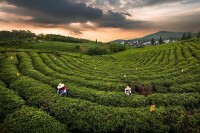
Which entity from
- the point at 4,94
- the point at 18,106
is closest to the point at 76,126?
the point at 18,106

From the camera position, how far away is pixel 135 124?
1172cm

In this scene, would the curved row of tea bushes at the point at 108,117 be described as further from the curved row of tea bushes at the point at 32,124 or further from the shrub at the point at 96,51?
the shrub at the point at 96,51

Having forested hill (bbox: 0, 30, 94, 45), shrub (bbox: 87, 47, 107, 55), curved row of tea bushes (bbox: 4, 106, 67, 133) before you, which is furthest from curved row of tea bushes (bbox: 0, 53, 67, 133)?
forested hill (bbox: 0, 30, 94, 45)

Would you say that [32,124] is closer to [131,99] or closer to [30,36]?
[131,99]

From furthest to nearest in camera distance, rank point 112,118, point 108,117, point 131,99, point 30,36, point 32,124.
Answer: point 30,36
point 131,99
point 108,117
point 112,118
point 32,124

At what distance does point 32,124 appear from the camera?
38.9 ft

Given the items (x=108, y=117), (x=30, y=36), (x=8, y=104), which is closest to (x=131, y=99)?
(x=108, y=117)

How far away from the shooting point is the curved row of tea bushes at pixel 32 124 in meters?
11.5

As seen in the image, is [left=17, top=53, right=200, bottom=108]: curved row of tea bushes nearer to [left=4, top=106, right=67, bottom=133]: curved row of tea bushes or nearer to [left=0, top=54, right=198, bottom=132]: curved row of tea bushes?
[left=0, top=54, right=198, bottom=132]: curved row of tea bushes

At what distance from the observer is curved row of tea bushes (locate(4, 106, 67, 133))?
37.8 ft

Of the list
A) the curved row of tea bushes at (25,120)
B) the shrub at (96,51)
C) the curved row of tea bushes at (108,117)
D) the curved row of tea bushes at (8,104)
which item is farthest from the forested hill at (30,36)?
the curved row of tea bushes at (108,117)

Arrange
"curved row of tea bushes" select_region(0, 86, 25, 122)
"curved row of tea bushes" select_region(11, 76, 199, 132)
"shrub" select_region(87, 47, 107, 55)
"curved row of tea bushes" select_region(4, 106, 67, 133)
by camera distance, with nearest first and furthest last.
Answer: "curved row of tea bushes" select_region(4, 106, 67, 133)
"curved row of tea bushes" select_region(11, 76, 199, 132)
"curved row of tea bushes" select_region(0, 86, 25, 122)
"shrub" select_region(87, 47, 107, 55)

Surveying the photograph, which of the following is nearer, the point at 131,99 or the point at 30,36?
the point at 131,99

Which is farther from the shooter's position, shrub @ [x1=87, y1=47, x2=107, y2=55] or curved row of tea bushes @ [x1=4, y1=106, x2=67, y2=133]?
shrub @ [x1=87, y1=47, x2=107, y2=55]
